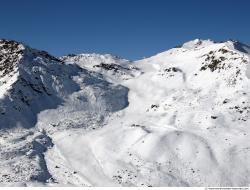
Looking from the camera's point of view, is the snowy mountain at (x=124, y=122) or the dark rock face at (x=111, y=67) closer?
the snowy mountain at (x=124, y=122)

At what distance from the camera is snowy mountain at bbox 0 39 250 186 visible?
3092 centimetres

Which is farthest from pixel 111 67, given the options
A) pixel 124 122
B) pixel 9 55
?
pixel 124 122

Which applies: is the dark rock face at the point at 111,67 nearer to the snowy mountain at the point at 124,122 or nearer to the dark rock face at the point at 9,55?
the snowy mountain at the point at 124,122

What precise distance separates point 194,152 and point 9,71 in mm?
26769

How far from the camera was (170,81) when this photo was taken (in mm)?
55500

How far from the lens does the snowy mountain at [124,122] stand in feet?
101

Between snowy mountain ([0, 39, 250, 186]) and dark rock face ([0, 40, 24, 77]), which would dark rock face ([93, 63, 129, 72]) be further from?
dark rock face ([0, 40, 24, 77])

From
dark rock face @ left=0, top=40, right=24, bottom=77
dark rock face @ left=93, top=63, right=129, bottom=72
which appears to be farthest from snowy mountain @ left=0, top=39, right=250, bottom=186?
dark rock face @ left=93, top=63, right=129, bottom=72

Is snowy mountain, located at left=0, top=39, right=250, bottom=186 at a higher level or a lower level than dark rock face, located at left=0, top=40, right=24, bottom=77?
lower

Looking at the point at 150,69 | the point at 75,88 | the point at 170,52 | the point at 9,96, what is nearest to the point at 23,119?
the point at 9,96

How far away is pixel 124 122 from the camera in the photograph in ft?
142

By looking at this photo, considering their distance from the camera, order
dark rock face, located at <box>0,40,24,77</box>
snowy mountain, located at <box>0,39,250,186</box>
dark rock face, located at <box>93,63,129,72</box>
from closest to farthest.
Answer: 1. snowy mountain, located at <box>0,39,250,186</box>
2. dark rock face, located at <box>0,40,24,77</box>
3. dark rock face, located at <box>93,63,129,72</box>

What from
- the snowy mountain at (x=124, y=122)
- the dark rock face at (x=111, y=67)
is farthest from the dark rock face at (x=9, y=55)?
the dark rock face at (x=111, y=67)

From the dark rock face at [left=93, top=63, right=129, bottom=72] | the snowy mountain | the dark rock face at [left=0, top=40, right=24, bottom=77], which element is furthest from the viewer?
the dark rock face at [left=93, top=63, right=129, bottom=72]
